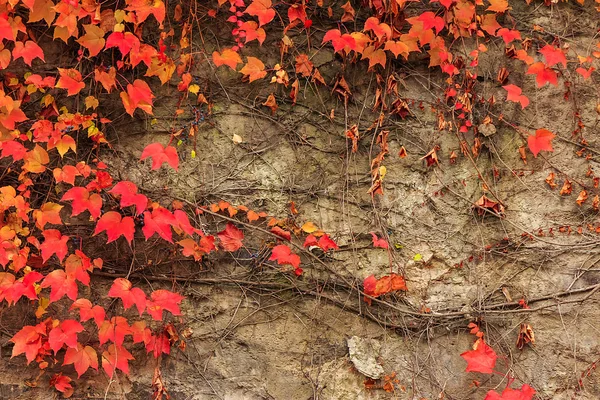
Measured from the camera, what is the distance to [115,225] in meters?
2.79

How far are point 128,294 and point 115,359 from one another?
0.39 metres

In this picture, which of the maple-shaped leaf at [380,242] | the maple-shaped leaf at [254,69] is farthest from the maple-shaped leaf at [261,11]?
the maple-shaped leaf at [380,242]

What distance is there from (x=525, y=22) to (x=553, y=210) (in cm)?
122

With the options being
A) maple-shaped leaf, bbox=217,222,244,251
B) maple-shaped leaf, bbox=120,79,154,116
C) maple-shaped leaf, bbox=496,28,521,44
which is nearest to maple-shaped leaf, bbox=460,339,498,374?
maple-shaped leaf, bbox=217,222,244,251

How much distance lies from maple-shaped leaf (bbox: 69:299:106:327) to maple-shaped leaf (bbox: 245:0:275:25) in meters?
1.86

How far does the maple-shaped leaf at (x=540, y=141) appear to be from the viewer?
311 centimetres

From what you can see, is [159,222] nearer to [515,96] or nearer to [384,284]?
[384,284]

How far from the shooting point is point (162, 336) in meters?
3.02

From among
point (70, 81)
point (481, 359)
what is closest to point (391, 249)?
point (481, 359)

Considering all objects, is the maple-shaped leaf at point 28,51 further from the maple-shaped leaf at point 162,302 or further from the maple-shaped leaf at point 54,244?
the maple-shaped leaf at point 162,302

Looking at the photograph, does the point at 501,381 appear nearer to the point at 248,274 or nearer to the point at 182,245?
the point at 248,274

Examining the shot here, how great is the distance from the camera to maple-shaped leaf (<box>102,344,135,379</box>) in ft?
9.50

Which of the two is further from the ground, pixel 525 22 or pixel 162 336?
pixel 525 22

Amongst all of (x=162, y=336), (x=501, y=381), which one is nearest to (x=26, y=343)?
(x=162, y=336)
